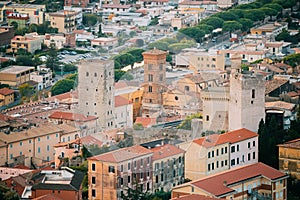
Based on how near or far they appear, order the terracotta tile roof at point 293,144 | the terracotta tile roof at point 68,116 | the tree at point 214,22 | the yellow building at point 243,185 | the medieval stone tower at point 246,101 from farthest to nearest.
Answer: the tree at point 214,22, the terracotta tile roof at point 68,116, the medieval stone tower at point 246,101, the terracotta tile roof at point 293,144, the yellow building at point 243,185

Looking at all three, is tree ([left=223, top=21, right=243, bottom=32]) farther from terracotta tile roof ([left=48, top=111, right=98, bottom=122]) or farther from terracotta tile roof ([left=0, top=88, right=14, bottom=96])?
terracotta tile roof ([left=48, top=111, right=98, bottom=122])

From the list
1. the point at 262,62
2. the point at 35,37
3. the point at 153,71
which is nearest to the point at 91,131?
the point at 153,71

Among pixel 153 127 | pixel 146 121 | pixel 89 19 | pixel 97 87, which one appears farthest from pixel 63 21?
pixel 153 127

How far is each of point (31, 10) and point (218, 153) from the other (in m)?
31.7

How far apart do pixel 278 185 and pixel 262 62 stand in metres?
16.9

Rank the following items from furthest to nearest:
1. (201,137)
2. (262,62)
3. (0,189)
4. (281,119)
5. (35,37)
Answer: (35,37) → (262,62) → (281,119) → (201,137) → (0,189)

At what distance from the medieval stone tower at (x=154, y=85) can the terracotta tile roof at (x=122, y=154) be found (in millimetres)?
1620

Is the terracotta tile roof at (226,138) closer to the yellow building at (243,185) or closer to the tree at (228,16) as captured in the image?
the yellow building at (243,185)

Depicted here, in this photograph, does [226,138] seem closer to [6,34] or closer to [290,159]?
[290,159]

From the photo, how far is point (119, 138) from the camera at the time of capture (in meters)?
32.3

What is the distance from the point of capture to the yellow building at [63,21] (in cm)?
6184

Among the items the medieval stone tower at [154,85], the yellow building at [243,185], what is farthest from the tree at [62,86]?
the yellow building at [243,185]

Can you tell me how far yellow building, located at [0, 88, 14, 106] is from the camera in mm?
46531

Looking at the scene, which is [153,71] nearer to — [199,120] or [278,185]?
[199,120]
